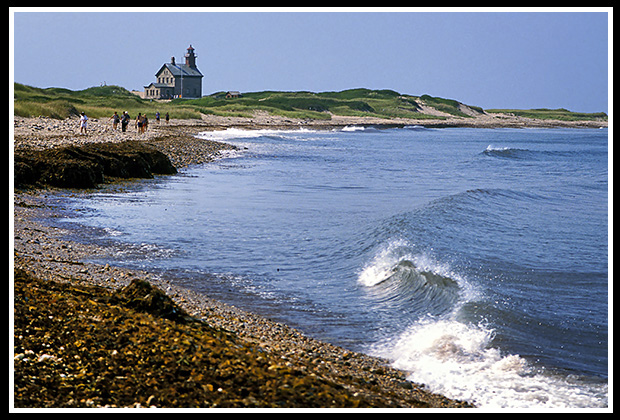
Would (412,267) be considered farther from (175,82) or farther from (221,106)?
(175,82)

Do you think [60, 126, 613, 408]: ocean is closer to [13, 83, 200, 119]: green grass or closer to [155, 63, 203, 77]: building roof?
[13, 83, 200, 119]: green grass

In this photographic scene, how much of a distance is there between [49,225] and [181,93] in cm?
13822

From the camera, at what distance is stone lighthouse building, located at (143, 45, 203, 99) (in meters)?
149

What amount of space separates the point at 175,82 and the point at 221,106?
3635cm

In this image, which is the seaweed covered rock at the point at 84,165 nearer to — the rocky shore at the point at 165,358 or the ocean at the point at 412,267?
the ocean at the point at 412,267

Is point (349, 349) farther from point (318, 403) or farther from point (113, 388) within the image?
point (113, 388)

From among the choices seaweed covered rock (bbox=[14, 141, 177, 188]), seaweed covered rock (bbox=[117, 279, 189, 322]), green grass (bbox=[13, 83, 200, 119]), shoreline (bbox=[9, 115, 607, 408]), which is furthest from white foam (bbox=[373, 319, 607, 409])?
green grass (bbox=[13, 83, 200, 119])

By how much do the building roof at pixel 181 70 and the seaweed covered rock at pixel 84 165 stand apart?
12588 cm

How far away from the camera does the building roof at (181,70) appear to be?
14825 centimetres

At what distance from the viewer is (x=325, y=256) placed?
554 inches

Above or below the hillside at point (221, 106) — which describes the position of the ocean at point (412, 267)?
below

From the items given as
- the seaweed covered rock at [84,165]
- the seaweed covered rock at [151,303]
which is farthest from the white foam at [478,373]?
the seaweed covered rock at [84,165]

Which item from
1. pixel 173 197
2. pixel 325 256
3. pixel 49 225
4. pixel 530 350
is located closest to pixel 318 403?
pixel 530 350

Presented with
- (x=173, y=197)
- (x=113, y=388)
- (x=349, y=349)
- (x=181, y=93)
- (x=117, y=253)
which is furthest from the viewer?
(x=181, y=93)
